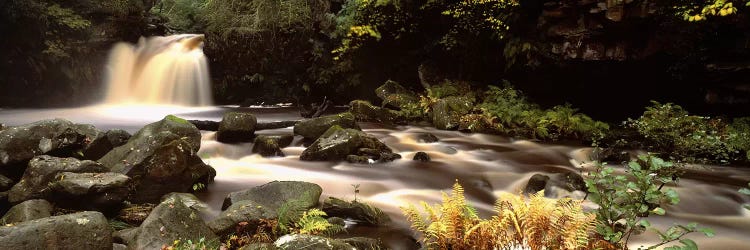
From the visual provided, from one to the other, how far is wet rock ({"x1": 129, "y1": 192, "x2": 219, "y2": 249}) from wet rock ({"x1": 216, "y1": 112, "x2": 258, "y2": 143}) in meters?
5.37

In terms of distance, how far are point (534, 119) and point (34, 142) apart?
1093 centimetres

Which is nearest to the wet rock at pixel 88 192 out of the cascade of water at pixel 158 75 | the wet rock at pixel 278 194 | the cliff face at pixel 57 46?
the wet rock at pixel 278 194

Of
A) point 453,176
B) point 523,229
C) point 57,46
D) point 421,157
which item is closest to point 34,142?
point 421,157

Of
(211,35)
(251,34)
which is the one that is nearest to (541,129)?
(251,34)

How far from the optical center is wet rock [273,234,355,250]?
3721mm

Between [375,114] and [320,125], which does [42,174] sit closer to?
[320,125]

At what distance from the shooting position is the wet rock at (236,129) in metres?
9.86

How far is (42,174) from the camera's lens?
5691mm

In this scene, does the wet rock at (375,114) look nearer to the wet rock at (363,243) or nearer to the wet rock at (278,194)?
the wet rock at (278,194)

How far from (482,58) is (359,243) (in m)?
11.1

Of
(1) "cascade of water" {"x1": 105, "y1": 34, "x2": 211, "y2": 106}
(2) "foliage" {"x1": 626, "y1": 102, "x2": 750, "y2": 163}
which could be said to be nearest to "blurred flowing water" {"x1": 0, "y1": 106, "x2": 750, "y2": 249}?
(2) "foliage" {"x1": 626, "y1": 102, "x2": 750, "y2": 163}

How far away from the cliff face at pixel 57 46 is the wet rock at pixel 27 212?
14.3 m

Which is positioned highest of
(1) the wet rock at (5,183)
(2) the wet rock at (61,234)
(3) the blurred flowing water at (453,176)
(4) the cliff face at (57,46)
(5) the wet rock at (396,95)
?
(4) the cliff face at (57,46)

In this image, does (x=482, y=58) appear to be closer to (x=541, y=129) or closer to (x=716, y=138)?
(x=541, y=129)
